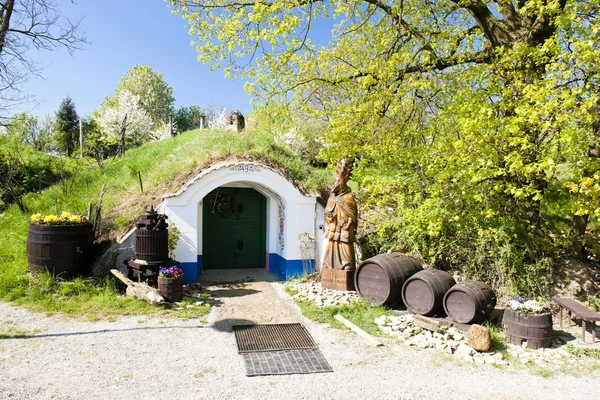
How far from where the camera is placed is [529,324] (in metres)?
6.73

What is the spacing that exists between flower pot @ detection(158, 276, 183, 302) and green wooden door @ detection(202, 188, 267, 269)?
3143 millimetres

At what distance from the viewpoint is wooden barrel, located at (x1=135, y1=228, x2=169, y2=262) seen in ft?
28.9

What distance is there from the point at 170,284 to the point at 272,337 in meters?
2.48

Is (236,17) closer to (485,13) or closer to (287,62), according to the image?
(287,62)

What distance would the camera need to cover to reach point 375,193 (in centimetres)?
1027

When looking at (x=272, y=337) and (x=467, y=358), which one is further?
(x=272, y=337)

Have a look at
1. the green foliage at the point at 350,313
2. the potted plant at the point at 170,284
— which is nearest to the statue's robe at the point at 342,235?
the green foliage at the point at 350,313

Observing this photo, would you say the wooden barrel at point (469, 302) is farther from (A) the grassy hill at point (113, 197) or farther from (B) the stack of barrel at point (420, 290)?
(A) the grassy hill at point (113, 197)

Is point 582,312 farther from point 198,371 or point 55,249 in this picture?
point 55,249

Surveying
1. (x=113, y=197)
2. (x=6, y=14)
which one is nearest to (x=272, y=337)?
(x=113, y=197)

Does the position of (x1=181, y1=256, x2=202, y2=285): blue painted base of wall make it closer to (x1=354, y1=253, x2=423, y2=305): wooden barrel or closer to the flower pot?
the flower pot

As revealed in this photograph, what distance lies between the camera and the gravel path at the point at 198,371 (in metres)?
5.20

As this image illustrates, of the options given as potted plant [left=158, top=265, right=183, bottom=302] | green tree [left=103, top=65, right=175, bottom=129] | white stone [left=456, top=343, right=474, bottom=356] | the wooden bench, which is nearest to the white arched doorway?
potted plant [left=158, top=265, right=183, bottom=302]

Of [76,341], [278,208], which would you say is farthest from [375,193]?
[76,341]
